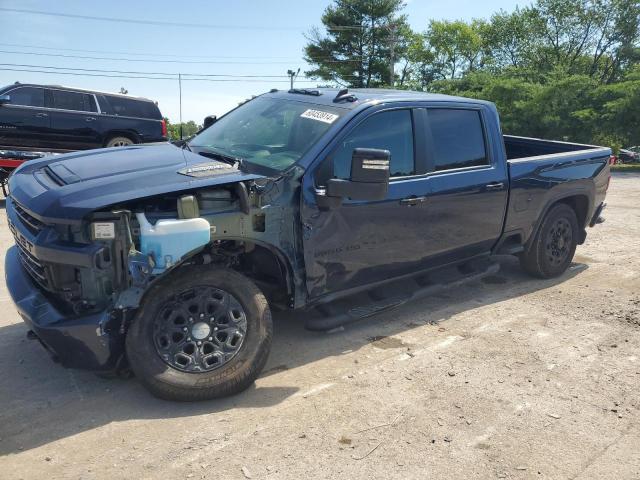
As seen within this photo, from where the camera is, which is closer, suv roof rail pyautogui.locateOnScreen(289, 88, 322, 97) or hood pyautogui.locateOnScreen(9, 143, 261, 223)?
hood pyautogui.locateOnScreen(9, 143, 261, 223)

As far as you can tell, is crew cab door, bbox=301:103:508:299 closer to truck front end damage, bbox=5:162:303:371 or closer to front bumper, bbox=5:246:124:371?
truck front end damage, bbox=5:162:303:371

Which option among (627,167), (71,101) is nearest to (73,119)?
(71,101)

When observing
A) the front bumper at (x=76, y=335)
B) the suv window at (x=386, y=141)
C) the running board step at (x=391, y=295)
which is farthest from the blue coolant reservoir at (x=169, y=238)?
the running board step at (x=391, y=295)

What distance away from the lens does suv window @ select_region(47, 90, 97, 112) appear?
37.8 ft

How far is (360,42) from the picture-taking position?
140 ft

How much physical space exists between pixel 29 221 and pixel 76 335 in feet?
2.63

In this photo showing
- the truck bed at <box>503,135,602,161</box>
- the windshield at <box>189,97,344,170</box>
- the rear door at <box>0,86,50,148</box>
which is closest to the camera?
the windshield at <box>189,97,344,170</box>

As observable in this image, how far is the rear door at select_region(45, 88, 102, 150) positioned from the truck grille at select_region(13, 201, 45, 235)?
899 centimetres

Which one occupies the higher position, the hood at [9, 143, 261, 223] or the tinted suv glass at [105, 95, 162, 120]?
the tinted suv glass at [105, 95, 162, 120]

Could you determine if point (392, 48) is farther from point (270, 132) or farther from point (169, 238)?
point (169, 238)

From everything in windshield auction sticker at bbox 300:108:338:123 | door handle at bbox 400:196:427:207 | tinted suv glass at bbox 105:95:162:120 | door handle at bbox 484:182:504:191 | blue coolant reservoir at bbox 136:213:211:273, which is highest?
tinted suv glass at bbox 105:95:162:120

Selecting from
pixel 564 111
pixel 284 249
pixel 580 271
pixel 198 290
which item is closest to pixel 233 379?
pixel 198 290

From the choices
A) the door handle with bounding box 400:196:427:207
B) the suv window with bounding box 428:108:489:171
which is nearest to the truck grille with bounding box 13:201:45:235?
the door handle with bounding box 400:196:427:207

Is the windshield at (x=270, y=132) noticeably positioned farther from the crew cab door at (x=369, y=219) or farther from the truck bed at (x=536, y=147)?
the truck bed at (x=536, y=147)
